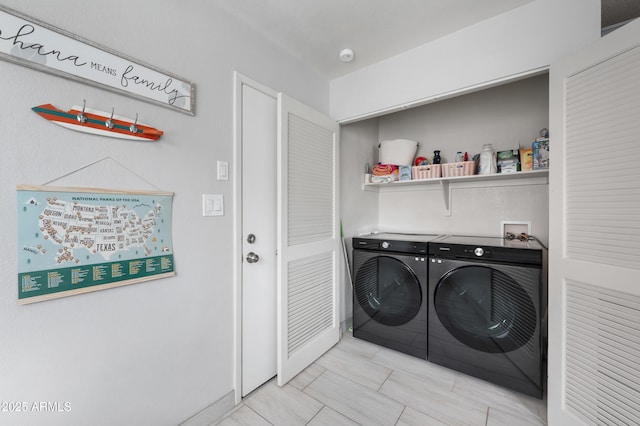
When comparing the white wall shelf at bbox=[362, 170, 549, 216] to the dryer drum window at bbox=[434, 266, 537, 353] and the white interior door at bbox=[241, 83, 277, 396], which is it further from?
the white interior door at bbox=[241, 83, 277, 396]

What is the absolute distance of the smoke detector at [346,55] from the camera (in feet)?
6.60

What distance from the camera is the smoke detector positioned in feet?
6.60

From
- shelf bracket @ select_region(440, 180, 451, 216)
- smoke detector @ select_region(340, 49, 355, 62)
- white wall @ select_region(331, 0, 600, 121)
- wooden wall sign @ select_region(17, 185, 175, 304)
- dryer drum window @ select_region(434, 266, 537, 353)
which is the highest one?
smoke detector @ select_region(340, 49, 355, 62)

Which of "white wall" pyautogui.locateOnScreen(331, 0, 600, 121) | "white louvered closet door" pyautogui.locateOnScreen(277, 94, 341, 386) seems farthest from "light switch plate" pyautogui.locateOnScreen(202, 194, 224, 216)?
"white wall" pyautogui.locateOnScreen(331, 0, 600, 121)

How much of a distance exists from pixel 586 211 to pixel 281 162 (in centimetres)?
172

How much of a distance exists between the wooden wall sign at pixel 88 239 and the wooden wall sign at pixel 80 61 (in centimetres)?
47

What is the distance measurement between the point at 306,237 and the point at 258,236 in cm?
39

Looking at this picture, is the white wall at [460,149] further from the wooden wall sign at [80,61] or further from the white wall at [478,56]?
the wooden wall sign at [80,61]

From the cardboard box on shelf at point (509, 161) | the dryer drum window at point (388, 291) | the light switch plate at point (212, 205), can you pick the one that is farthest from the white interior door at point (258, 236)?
the cardboard box on shelf at point (509, 161)

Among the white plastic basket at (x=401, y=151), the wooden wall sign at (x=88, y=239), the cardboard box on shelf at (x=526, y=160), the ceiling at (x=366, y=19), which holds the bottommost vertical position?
the wooden wall sign at (x=88, y=239)

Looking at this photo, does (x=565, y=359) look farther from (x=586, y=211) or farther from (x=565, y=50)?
(x=565, y=50)

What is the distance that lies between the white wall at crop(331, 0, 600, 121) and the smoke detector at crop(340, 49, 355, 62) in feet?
0.76

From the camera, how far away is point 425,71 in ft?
6.34

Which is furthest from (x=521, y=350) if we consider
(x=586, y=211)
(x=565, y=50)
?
(x=565, y=50)
